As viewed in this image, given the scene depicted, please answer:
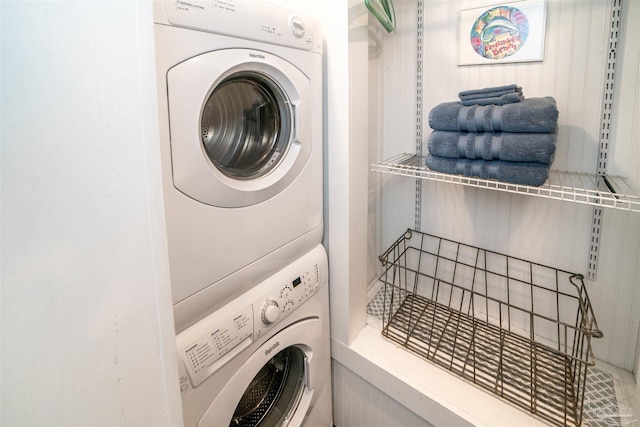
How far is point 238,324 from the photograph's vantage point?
39.8 inches

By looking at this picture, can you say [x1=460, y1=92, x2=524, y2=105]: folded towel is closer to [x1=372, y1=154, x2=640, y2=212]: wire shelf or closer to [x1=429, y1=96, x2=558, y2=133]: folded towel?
[x1=429, y1=96, x2=558, y2=133]: folded towel

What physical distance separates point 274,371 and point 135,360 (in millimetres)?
942

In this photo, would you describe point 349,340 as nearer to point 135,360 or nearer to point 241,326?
point 241,326

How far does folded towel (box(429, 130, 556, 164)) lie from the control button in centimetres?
54

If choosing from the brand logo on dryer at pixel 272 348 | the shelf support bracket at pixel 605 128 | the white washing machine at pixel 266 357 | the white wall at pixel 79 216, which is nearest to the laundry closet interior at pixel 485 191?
the shelf support bracket at pixel 605 128

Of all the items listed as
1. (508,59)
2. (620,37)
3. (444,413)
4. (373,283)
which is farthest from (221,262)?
(620,37)

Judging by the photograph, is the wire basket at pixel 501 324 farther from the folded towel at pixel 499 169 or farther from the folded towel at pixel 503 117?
the folded towel at pixel 503 117

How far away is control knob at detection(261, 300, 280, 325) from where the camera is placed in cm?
109

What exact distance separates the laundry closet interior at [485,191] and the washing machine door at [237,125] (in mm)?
226

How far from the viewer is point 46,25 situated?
386mm

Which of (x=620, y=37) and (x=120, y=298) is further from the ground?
(x=620, y=37)

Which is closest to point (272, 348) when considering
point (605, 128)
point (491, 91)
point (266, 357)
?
point (266, 357)

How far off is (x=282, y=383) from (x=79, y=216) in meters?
1.13

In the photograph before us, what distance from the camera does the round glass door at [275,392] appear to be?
1.26 meters
